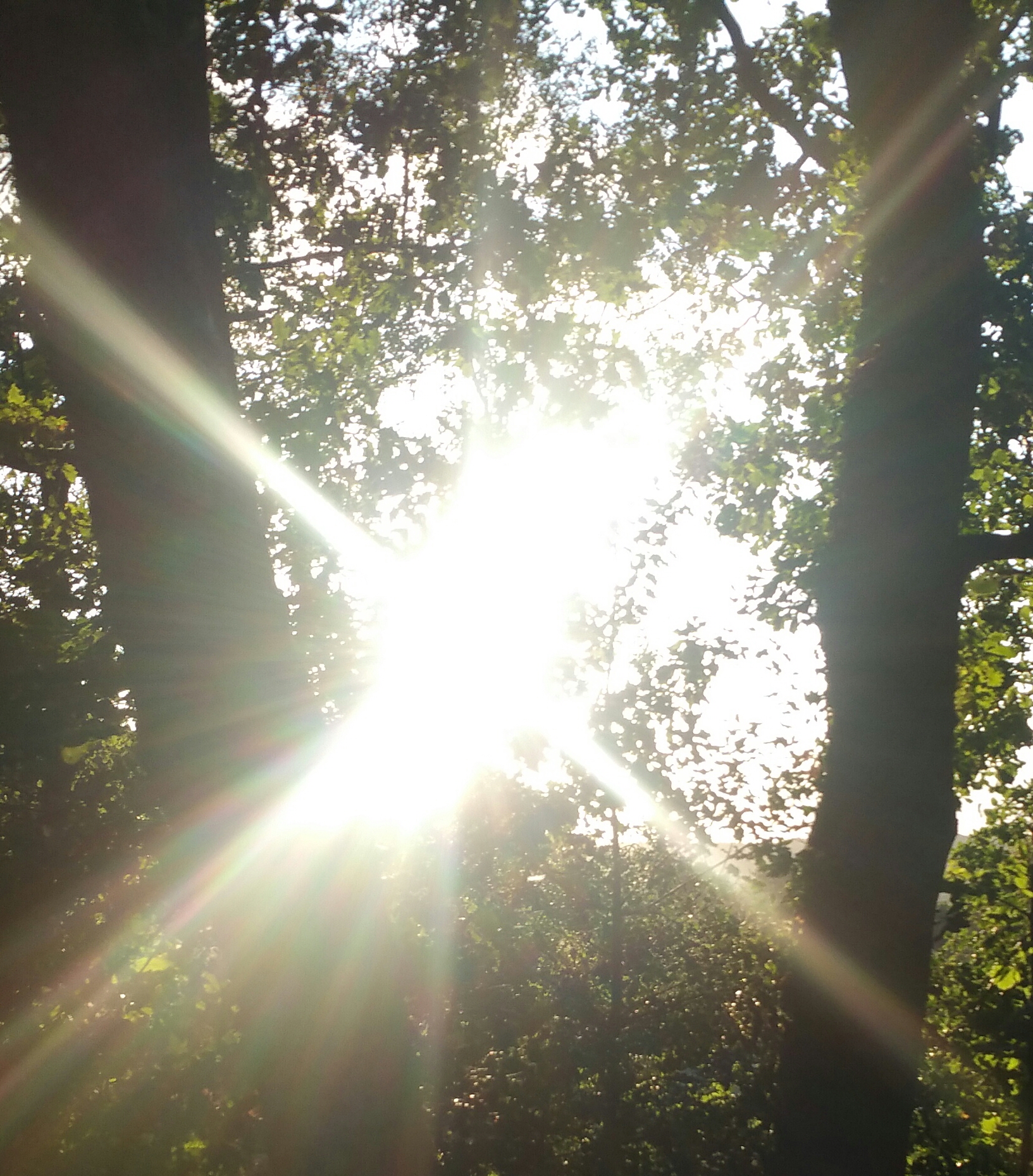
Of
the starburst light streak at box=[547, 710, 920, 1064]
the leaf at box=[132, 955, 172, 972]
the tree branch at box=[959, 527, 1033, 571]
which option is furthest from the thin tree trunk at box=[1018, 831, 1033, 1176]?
the leaf at box=[132, 955, 172, 972]

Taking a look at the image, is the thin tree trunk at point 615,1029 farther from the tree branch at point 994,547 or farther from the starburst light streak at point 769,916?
the tree branch at point 994,547

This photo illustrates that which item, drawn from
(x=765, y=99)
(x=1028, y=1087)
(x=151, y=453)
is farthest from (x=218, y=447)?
(x=1028, y=1087)

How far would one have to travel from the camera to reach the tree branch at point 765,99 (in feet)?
25.9

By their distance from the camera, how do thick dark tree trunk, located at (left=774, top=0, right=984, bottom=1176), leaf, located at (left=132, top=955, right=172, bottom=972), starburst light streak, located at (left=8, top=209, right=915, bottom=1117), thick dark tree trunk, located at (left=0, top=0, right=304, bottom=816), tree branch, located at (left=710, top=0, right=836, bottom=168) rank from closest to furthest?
thick dark tree trunk, located at (left=0, top=0, right=304, bottom=816), starburst light streak, located at (left=8, top=209, right=915, bottom=1117), thick dark tree trunk, located at (left=774, top=0, right=984, bottom=1176), leaf, located at (left=132, top=955, right=172, bottom=972), tree branch, located at (left=710, top=0, right=836, bottom=168)

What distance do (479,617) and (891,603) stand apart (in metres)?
3.68

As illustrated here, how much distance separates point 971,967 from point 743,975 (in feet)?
13.2

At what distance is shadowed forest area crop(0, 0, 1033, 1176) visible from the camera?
3033mm

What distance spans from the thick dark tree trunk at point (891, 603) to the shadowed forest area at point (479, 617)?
3 cm

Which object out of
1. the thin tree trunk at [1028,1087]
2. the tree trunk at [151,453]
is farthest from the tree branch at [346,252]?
the thin tree trunk at [1028,1087]

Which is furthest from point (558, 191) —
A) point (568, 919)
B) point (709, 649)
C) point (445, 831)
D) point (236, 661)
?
point (568, 919)

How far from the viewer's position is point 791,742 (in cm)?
930

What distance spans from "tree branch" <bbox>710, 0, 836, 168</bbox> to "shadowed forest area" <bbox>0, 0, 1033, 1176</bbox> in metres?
0.05

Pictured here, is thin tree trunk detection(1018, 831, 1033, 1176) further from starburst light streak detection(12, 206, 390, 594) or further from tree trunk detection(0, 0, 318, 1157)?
starburst light streak detection(12, 206, 390, 594)

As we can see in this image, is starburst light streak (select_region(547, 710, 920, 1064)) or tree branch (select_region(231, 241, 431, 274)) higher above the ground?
tree branch (select_region(231, 241, 431, 274))
